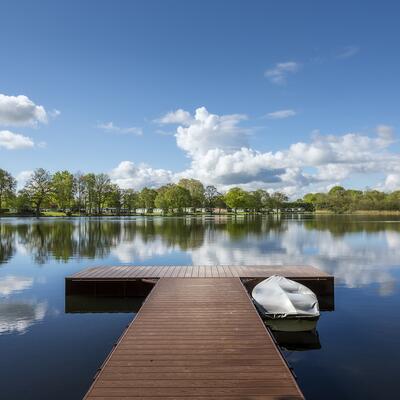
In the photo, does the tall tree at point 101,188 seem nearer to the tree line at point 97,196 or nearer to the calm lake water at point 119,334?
the tree line at point 97,196

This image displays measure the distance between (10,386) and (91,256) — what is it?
19.6 metres

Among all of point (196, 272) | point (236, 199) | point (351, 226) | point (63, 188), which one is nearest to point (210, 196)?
point (236, 199)

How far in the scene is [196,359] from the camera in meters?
7.13

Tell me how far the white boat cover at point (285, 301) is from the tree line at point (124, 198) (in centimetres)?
10018

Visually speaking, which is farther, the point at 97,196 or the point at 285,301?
the point at 97,196

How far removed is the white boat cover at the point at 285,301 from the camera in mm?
11234

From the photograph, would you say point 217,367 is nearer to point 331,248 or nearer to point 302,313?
point 302,313

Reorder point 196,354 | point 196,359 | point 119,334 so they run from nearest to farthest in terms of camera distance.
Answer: point 196,359
point 196,354
point 119,334

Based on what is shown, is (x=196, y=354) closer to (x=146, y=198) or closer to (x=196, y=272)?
(x=196, y=272)

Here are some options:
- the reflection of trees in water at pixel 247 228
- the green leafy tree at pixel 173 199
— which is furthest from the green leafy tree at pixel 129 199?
the reflection of trees in water at pixel 247 228

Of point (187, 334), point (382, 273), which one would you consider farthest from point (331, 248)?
point (187, 334)

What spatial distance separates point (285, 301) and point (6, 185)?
104 metres

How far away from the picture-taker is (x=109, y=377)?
6281 millimetres

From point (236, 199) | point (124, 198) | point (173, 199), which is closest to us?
point (173, 199)
